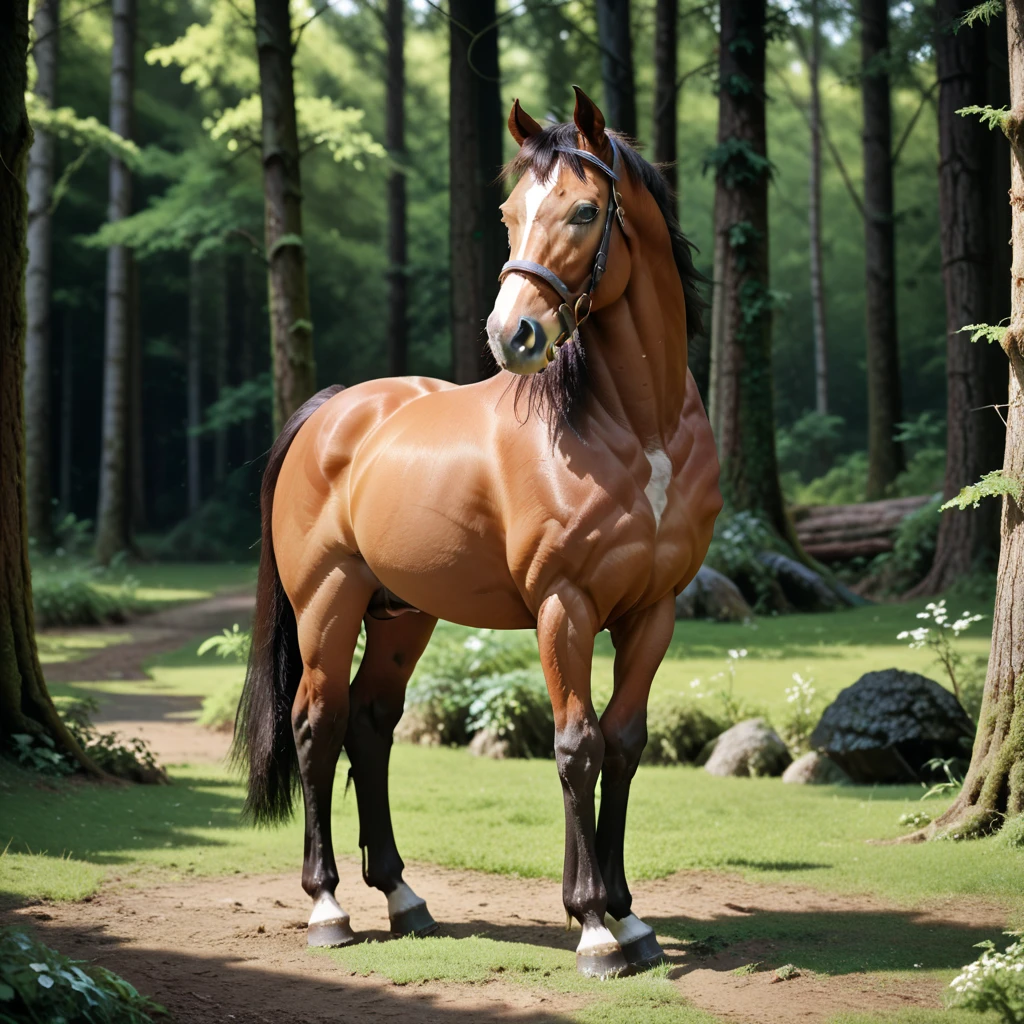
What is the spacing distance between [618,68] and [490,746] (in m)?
12.2

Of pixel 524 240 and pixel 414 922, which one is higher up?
pixel 524 240

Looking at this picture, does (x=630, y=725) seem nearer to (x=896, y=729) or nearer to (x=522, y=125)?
(x=522, y=125)

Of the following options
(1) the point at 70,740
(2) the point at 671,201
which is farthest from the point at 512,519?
(1) the point at 70,740

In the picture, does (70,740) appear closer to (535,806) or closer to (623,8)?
(535,806)

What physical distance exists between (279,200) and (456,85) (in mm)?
4226

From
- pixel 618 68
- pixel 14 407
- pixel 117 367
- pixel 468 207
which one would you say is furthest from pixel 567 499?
pixel 117 367

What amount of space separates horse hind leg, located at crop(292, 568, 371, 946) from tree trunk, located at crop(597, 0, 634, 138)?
1355cm

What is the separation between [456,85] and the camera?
520 inches

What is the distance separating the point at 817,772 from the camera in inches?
299

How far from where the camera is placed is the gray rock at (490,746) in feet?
28.7

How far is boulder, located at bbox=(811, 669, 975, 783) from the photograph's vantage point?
7273 mm

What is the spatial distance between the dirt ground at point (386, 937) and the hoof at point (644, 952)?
2.7 inches

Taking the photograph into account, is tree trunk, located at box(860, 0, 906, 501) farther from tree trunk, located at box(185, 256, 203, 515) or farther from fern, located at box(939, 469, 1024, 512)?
tree trunk, located at box(185, 256, 203, 515)

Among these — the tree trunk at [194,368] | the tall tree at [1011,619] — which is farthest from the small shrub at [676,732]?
the tree trunk at [194,368]
